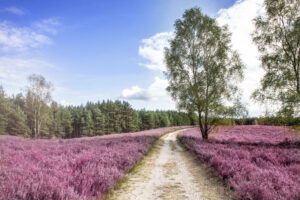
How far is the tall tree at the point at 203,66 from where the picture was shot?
1620cm

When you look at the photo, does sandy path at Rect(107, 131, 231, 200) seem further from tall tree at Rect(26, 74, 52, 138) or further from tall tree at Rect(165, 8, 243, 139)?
tall tree at Rect(26, 74, 52, 138)

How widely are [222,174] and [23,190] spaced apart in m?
6.27

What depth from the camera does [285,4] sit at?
1420 centimetres

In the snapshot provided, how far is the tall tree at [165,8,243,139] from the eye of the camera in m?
16.2

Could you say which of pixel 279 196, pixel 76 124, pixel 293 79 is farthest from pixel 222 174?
pixel 76 124

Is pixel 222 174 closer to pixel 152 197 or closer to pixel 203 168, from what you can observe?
pixel 203 168

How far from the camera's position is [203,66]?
55.1 feet

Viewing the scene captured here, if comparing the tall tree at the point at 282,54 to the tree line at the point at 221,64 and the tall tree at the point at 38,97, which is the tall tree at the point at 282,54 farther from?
the tall tree at the point at 38,97

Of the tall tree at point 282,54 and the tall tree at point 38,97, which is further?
the tall tree at point 38,97

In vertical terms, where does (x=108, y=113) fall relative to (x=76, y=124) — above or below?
above

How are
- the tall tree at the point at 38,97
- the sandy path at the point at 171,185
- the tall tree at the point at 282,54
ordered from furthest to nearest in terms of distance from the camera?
1. the tall tree at the point at 38,97
2. the tall tree at the point at 282,54
3. the sandy path at the point at 171,185

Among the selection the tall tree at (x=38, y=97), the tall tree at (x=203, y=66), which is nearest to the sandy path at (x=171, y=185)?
the tall tree at (x=203, y=66)

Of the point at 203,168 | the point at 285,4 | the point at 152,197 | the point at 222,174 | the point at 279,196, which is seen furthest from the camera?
the point at 285,4

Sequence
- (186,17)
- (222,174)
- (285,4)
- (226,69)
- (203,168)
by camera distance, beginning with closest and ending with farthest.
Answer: (222,174), (203,168), (285,4), (226,69), (186,17)
